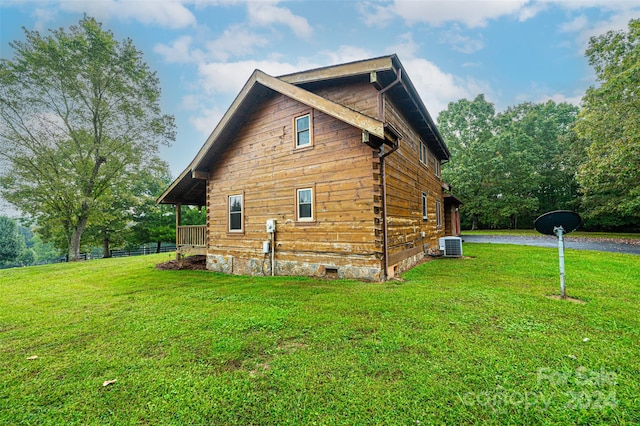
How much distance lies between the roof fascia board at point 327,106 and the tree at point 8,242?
51.5 meters

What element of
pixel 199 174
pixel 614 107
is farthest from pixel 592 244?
pixel 199 174

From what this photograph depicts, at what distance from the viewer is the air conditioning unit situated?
1117 centimetres

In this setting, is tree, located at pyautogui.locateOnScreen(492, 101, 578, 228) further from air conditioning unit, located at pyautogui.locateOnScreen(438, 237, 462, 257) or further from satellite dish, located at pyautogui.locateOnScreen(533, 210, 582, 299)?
satellite dish, located at pyautogui.locateOnScreen(533, 210, 582, 299)

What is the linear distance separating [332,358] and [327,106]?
5947 mm

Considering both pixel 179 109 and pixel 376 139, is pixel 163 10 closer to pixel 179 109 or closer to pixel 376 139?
pixel 179 109

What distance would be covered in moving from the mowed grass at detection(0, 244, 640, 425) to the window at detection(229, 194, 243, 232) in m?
4.13

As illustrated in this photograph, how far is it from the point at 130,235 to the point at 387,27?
32277 millimetres

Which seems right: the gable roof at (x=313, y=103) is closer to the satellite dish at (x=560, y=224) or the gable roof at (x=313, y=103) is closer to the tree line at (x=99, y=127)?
the satellite dish at (x=560, y=224)

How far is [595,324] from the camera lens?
12.4 ft

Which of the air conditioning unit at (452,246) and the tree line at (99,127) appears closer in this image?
the air conditioning unit at (452,246)

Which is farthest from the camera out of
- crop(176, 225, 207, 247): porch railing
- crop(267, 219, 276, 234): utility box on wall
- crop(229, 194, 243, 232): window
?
crop(176, 225, 207, 247): porch railing

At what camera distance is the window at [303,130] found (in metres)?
8.02

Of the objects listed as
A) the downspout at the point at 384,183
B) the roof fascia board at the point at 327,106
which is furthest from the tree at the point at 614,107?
the roof fascia board at the point at 327,106

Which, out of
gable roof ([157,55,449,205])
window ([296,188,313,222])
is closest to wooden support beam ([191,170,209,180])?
gable roof ([157,55,449,205])
